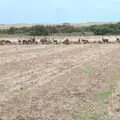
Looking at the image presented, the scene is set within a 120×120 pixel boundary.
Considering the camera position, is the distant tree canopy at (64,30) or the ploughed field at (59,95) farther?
the distant tree canopy at (64,30)

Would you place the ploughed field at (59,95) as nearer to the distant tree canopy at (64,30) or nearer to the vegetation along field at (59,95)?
the vegetation along field at (59,95)

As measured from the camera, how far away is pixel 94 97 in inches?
493

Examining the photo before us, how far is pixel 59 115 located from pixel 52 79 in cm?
682

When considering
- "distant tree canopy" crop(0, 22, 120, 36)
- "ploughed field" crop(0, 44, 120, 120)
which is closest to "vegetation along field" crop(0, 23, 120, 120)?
"ploughed field" crop(0, 44, 120, 120)

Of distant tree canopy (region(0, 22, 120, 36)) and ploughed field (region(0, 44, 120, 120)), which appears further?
distant tree canopy (region(0, 22, 120, 36))

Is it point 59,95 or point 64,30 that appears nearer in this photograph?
point 59,95

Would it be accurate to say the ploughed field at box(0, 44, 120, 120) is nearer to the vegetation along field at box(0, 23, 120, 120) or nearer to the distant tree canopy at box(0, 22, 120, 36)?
the vegetation along field at box(0, 23, 120, 120)

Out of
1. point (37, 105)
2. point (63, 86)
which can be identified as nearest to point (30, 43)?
point (63, 86)

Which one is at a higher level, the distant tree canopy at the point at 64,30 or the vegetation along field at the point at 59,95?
the vegetation along field at the point at 59,95

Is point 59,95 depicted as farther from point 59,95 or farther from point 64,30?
point 64,30

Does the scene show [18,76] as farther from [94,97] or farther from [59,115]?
[59,115]

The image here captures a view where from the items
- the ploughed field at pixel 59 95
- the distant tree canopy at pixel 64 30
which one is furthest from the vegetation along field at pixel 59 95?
the distant tree canopy at pixel 64 30

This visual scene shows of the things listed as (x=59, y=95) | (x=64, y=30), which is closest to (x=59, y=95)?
(x=59, y=95)

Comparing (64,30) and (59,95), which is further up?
(59,95)
